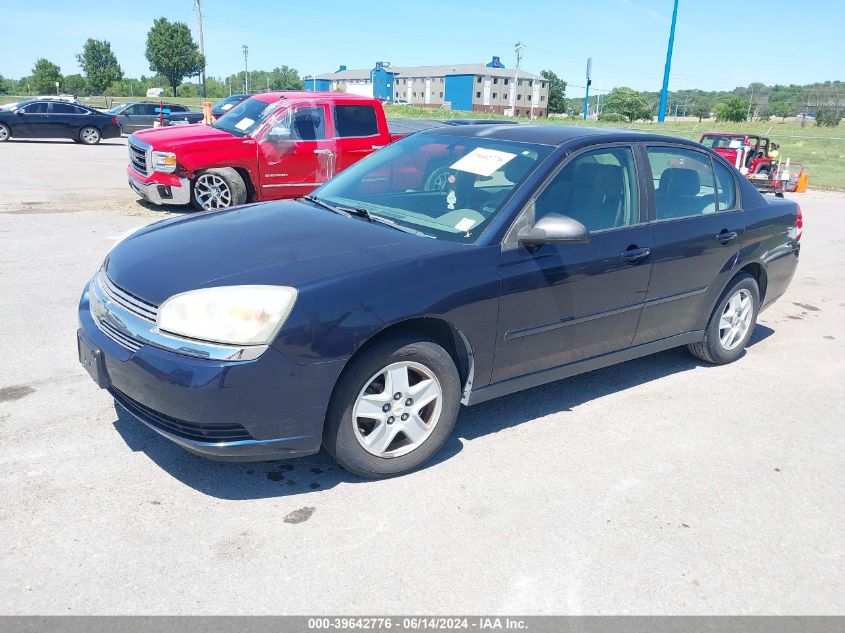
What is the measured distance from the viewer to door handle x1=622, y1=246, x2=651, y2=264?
4188mm

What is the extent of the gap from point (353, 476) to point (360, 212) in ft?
4.99

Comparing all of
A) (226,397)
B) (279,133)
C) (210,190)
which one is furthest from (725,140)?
(226,397)

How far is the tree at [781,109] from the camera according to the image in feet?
246

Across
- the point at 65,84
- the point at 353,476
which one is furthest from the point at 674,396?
the point at 65,84

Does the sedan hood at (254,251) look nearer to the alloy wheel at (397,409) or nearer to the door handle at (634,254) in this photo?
the alloy wheel at (397,409)

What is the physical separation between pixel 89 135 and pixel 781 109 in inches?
3053

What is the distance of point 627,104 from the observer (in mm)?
94125

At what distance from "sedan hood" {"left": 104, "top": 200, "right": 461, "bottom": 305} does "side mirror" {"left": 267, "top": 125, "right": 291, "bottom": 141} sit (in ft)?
21.5

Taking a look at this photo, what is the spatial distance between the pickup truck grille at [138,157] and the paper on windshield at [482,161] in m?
7.25

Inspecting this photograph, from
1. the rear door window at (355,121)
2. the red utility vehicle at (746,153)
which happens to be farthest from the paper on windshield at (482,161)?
the red utility vehicle at (746,153)

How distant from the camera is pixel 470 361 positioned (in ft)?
11.9

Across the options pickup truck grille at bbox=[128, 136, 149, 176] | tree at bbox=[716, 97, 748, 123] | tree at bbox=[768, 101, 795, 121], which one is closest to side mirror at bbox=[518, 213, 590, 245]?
pickup truck grille at bbox=[128, 136, 149, 176]

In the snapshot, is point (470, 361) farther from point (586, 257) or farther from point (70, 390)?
point (70, 390)

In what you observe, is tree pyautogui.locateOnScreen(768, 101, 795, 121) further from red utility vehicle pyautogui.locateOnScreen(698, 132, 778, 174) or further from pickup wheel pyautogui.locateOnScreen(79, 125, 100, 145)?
pickup wheel pyautogui.locateOnScreen(79, 125, 100, 145)
